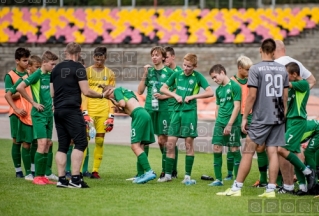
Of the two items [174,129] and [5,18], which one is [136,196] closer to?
[174,129]

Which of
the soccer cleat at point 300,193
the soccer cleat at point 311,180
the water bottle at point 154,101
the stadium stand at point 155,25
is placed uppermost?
Result: the stadium stand at point 155,25

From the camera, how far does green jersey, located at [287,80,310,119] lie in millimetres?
10000

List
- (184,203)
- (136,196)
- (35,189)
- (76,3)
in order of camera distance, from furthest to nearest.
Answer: (76,3)
(35,189)
(136,196)
(184,203)

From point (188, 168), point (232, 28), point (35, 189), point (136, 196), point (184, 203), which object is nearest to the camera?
point (184, 203)

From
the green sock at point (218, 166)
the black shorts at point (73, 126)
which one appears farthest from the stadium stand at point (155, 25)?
the black shorts at point (73, 126)

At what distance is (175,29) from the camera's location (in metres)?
25.9

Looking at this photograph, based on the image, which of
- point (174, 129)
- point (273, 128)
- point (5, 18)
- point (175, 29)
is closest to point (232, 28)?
point (175, 29)

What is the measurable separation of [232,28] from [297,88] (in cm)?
1557

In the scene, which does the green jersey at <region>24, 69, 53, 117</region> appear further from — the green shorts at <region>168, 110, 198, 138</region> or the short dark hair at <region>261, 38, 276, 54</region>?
the short dark hair at <region>261, 38, 276, 54</region>

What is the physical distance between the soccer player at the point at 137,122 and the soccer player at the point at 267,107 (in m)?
1.82

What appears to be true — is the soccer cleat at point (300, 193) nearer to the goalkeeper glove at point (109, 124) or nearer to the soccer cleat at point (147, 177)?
the soccer cleat at point (147, 177)

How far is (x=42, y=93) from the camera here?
11.3m

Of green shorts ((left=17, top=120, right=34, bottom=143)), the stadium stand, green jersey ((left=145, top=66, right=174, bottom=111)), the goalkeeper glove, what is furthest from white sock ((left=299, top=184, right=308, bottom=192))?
the stadium stand

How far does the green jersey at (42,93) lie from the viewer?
11141 millimetres
